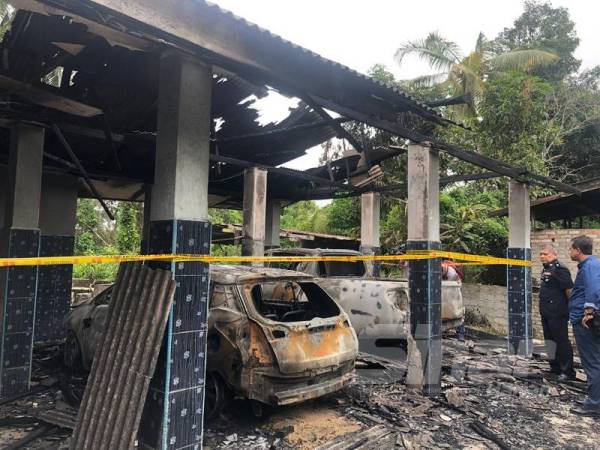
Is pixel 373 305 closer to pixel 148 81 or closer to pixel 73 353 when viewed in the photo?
pixel 73 353

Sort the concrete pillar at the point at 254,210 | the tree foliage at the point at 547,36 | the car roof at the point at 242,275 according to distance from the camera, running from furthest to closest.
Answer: the tree foliage at the point at 547,36, the concrete pillar at the point at 254,210, the car roof at the point at 242,275

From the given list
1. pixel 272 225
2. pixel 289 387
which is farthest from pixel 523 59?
pixel 289 387

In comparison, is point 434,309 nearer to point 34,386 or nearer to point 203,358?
point 203,358

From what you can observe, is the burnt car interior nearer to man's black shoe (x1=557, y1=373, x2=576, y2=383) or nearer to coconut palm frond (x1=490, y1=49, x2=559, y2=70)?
man's black shoe (x1=557, y1=373, x2=576, y2=383)

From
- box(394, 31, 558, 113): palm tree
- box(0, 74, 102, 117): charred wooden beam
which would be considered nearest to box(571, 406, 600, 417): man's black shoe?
box(0, 74, 102, 117): charred wooden beam

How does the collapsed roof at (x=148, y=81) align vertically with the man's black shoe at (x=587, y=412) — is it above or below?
above

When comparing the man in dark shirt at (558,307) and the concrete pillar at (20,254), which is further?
the man in dark shirt at (558,307)

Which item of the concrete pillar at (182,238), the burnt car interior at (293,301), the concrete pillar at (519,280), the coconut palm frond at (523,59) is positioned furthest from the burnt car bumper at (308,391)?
the coconut palm frond at (523,59)

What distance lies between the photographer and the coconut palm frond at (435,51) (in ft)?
59.2

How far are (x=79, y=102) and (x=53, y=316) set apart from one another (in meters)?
5.87

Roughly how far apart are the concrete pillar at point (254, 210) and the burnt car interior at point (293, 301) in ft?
9.09

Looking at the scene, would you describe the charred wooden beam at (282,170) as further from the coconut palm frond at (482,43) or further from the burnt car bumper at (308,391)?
the coconut palm frond at (482,43)

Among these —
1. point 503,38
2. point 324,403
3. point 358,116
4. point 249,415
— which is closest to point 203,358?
point 249,415

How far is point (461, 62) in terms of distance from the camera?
1745 cm
